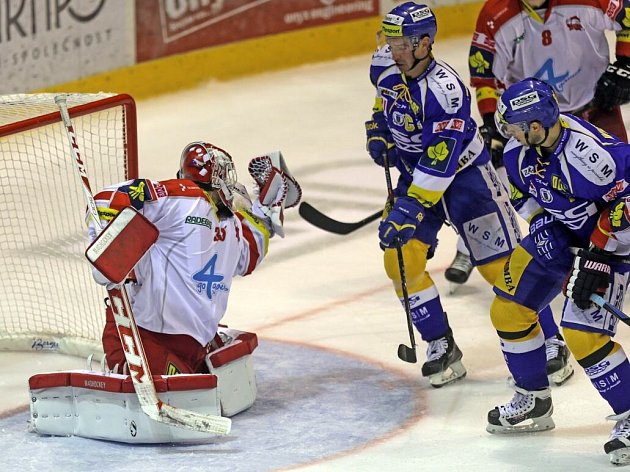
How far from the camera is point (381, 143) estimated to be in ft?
17.2

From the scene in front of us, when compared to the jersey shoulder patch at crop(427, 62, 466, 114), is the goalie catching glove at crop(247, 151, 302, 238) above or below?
below

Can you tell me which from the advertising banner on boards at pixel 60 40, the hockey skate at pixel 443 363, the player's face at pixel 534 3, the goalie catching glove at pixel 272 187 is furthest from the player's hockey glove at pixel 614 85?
the advertising banner on boards at pixel 60 40

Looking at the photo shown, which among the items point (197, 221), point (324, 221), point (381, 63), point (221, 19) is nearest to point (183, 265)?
point (197, 221)

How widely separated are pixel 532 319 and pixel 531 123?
64cm

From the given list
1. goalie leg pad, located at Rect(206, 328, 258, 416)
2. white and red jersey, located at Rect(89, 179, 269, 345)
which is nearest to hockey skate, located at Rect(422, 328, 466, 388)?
goalie leg pad, located at Rect(206, 328, 258, 416)

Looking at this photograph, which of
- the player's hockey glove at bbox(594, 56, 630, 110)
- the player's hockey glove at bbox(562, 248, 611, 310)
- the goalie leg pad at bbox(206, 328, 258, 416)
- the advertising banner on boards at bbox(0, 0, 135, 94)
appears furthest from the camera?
the advertising banner on boards at bbox(0, 0, 135, 94)

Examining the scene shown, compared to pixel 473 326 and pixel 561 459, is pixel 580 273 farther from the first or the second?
pixel 473 326

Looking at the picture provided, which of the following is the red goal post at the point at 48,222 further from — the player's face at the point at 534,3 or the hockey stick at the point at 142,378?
the player's face at the point at 534,3

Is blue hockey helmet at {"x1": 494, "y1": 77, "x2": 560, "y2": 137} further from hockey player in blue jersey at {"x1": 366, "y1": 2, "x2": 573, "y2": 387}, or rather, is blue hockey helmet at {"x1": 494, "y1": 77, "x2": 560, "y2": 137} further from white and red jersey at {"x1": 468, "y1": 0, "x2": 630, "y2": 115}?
white and red jersey at {"x1": 468, "y1": 0, "x2": 630, "y2": 115}

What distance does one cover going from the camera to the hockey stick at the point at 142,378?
433cm

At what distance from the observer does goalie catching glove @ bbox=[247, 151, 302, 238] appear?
193 inches

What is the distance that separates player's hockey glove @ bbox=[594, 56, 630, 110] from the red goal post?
195 cm

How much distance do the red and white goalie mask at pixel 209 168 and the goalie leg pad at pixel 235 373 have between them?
1.52ft

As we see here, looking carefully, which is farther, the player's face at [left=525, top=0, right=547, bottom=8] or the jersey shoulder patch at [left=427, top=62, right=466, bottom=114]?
the player's face at [left=525, top=0, right=547, bottom=8]
